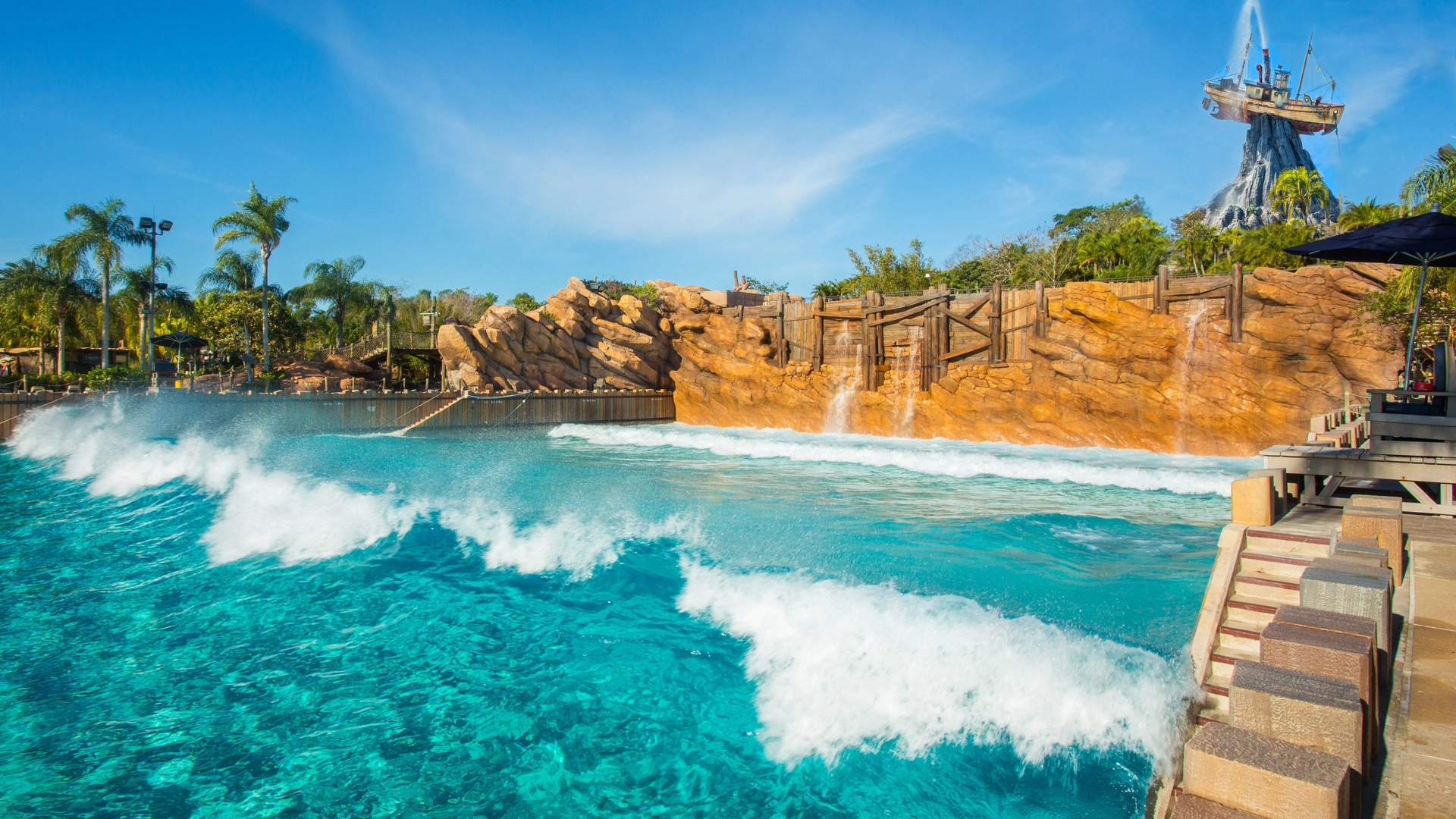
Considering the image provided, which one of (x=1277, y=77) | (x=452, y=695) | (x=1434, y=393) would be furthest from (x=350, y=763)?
(x=1277, y=77)

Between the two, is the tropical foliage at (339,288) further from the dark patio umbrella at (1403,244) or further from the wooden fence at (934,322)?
the dark patio umbrella at (1403,244)

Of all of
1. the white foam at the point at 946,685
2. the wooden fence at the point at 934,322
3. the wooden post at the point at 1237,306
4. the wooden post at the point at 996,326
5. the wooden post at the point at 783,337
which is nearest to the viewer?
the white foam at the point at 946,685

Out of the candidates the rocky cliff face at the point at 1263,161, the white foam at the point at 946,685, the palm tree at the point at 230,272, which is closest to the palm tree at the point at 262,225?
the palm tree at the point at 230,272

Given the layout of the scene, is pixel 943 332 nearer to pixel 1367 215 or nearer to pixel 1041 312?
pixel 1041 312

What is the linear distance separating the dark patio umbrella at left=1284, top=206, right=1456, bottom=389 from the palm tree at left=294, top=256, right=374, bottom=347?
49674 mm

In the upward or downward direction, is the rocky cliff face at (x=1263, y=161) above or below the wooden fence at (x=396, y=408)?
above

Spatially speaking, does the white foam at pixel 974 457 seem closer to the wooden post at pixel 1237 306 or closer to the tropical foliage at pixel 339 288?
the wooden post at pixel 1237 306

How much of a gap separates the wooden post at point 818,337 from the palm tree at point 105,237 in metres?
33.0

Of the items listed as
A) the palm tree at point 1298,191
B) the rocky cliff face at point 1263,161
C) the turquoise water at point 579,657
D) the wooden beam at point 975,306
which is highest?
the rocky cliff face at point 1263,161

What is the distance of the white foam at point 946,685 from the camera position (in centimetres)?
416

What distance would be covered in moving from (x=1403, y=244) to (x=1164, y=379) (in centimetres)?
1433

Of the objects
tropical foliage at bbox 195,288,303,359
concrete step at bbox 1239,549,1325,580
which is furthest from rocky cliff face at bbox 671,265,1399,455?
tropical foliage at bbox 195,288,303,359

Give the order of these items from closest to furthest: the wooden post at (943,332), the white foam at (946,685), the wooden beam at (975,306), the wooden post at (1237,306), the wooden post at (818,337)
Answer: the white foam at (946,685), the wooden post at (1237,306), the wooden beam at (975,306), the wooden post at (943,332), the wooden post at (818,337)

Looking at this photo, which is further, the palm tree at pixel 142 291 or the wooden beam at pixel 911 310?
the palm tree at pixel 142 291
